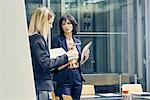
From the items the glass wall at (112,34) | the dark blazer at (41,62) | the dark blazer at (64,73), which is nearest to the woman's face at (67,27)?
the dark blazer at (64,73)

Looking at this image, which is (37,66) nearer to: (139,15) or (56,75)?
(56,75)

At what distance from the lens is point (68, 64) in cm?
274

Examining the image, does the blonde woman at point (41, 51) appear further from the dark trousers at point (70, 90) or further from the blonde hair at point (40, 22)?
the dark trousers at point (70, 90)

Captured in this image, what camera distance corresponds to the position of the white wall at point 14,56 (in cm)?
51

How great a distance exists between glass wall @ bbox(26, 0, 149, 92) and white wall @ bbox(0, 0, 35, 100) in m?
5.05

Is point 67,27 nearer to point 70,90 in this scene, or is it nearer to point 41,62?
point 70,90

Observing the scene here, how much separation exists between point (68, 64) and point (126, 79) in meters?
3.41

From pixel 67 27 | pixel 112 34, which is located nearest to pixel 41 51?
pixel 67 27

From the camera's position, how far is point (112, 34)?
5.88 m

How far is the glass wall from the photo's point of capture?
18.7 feet

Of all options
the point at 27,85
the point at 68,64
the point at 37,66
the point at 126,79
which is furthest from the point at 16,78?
the point at 126,79

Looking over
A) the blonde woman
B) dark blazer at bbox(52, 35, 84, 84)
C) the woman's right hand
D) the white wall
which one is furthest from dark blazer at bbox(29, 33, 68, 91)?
the white wall

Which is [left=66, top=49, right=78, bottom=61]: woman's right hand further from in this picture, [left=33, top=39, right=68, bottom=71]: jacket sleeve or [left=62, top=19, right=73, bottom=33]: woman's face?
[left=33, top=39, right=68, bottom=71]: jacket sleeve

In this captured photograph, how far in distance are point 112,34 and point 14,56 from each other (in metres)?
5.42
